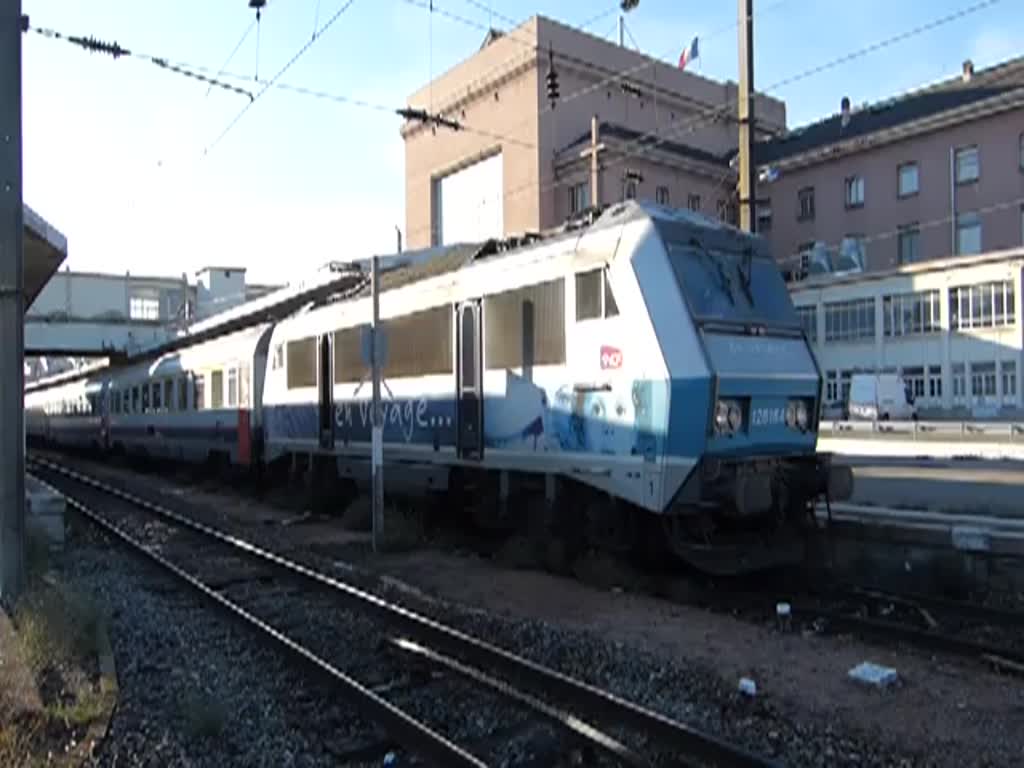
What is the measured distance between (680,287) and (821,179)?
176 feet

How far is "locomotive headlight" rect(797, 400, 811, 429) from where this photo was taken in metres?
9.83

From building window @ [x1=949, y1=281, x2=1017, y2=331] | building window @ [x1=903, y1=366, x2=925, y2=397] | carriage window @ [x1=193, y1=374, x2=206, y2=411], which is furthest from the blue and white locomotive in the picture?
building window @ [x1=903, y1=366, x2=925, y2=397]

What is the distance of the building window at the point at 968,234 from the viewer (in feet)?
166

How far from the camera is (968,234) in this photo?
5106cm

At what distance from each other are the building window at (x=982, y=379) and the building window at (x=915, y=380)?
2499 millimetres

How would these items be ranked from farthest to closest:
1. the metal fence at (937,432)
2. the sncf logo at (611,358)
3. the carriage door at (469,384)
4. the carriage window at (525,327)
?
1. the metal fence at (937,432)
2. the carriage door at (469,384)
3. the carriage window at (525,327)
4. the sncf logo at (611,358)

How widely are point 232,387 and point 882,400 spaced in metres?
30.8

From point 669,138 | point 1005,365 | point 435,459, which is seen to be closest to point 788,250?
point 669,138

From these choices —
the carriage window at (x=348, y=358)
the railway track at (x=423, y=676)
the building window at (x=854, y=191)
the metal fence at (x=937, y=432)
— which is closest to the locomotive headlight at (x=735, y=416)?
the railway track at (x=423, y=676)

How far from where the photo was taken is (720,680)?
6.45 m

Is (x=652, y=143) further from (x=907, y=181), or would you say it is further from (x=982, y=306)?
(x=982, y=306)

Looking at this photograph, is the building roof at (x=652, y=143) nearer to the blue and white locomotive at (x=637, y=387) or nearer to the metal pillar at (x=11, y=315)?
the blue and white locomotive at (x=637, y=387)

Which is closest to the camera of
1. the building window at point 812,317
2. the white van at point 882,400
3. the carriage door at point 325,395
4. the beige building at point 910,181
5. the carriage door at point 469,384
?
the carriage door at point 469,384

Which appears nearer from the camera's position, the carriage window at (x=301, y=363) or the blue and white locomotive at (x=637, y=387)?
the blue and white locomotive at (x=637, y=387)
